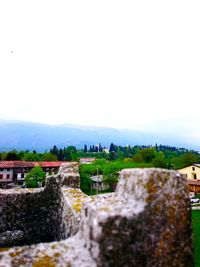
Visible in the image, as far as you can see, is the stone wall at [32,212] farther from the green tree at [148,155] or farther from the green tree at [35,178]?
the green tree at [148,155]

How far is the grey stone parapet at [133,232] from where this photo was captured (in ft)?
12.9

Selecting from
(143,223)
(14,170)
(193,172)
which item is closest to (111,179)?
(193,172)

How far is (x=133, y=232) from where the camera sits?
4016 millimetres

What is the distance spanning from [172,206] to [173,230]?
0.31 meters

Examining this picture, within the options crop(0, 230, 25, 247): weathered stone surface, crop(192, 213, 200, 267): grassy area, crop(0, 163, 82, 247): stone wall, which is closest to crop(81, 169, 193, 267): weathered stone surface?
crop(0, 163, 82, 247): stone wall

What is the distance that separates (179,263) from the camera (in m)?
4.41

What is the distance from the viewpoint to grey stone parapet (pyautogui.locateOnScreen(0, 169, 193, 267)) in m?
3.92

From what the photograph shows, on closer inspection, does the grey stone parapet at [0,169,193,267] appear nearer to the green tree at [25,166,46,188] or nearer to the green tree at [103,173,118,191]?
the green tree at [25,166,46,188]

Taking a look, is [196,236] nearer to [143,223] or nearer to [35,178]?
[143,223]

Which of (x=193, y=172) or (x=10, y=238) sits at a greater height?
(x=10, y=238)

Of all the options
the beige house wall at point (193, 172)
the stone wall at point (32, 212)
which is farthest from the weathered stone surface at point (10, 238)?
the beige house wall at point (193, 172)

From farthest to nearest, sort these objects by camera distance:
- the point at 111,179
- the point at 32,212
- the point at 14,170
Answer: the point at 14,170, the point at 111,179, the point at 32,212

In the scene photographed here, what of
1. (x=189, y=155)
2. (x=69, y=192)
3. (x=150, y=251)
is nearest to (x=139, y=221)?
(x=150, y=251)

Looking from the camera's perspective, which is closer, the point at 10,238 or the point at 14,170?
the point at 10,238
